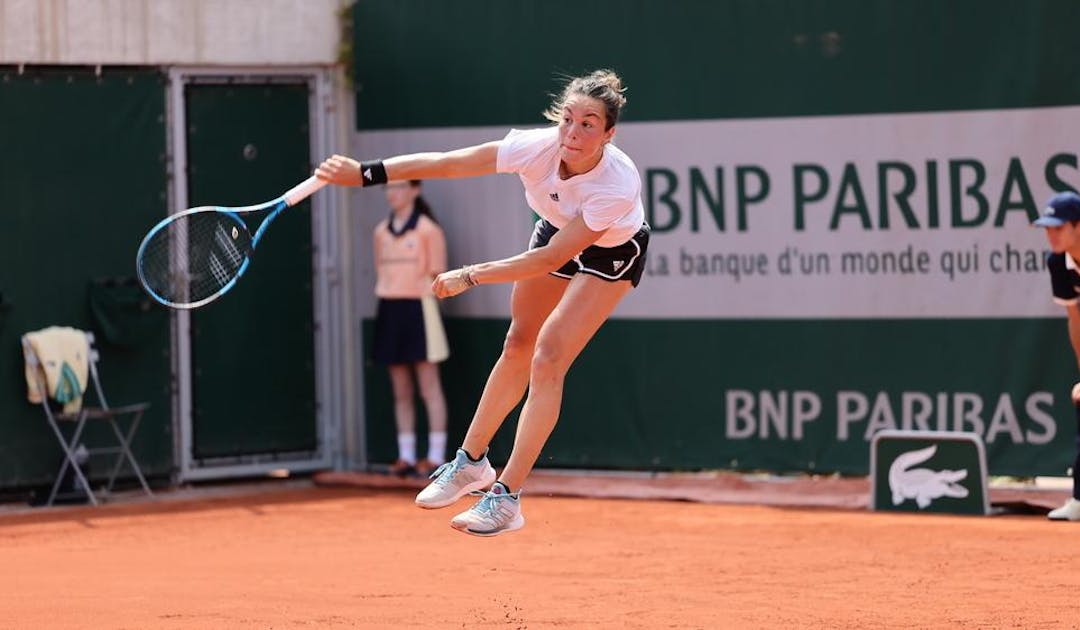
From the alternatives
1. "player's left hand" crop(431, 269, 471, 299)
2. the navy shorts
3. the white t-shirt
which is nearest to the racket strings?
"player's left hand" crop(431, 269, 471, 299)

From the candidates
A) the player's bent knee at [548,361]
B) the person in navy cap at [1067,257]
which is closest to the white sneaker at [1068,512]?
the person in navy cap at [1067,257]

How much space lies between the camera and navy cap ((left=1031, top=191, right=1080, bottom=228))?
344 inches

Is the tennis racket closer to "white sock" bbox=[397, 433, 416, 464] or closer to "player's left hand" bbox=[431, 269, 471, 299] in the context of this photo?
"player's left hand" bbox=[431, 269, 471, 299]

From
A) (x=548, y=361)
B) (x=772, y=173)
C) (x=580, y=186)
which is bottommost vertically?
(x=548, y=361)

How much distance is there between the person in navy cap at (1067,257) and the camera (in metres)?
8.76

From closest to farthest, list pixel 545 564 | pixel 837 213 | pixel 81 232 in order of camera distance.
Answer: pixel 545 564 → pixel 837 213 → pixel 81 232

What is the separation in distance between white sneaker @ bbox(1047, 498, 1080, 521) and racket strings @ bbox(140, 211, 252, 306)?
14.1ft

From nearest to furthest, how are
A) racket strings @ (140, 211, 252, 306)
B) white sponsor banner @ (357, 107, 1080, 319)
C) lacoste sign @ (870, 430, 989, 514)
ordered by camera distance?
racket strings @ (140, 211, 252, 306) < lacoste sign @ (870, 430, 989, 514) < white sponsor banner @ (357, 107, 1080, 319)

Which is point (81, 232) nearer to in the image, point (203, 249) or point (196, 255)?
point (196, 255)

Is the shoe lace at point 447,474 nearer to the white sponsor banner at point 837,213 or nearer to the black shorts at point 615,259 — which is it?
the black shorts at point 615,259

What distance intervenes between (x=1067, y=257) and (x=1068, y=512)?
4.36 feet

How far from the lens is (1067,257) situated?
29.2 feet

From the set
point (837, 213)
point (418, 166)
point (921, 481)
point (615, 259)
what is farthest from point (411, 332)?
point (418, 166)

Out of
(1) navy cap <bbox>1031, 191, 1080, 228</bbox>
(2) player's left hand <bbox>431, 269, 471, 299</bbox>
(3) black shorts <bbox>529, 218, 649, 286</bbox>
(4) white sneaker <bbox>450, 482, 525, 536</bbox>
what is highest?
(1) navy cap <bbox>1031, 191, 1080, 228</bbox>
